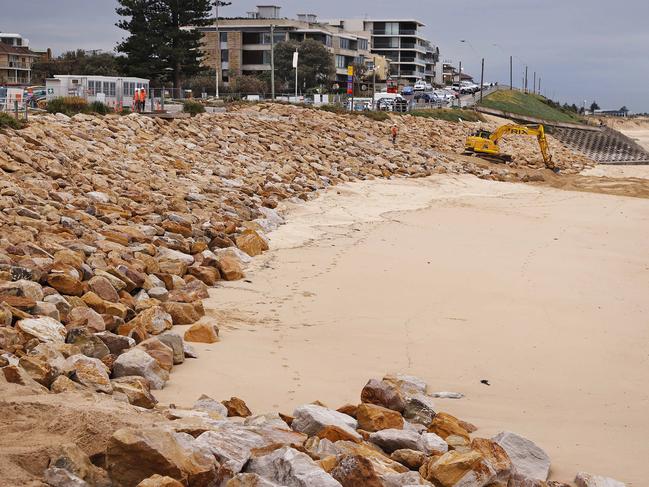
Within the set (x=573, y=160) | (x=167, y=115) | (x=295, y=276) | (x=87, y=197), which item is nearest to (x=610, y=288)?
(x=295, y=276)

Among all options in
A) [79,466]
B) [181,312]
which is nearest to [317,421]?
[79,466]

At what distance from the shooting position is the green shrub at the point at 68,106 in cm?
2780

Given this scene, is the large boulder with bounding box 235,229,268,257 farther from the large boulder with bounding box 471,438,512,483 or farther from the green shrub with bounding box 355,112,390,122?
the green shrub with bounding box 355,112,390,122

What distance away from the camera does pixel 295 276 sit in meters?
15.3

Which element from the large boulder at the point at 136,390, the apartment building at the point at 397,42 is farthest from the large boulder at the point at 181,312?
the apartment building at the point at 397,42

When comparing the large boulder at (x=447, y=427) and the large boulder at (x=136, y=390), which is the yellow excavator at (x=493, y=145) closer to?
the large boulder at (x=447, y=427)

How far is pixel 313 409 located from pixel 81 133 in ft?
56.1

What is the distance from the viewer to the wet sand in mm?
8945

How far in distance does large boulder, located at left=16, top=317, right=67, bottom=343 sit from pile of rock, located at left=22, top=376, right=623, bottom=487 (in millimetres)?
2086

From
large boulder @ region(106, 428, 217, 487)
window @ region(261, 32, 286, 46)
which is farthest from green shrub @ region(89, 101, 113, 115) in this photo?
window @ region(261, 32, 286, 46)

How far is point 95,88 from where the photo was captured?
3850 cm

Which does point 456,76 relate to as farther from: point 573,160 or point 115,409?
point 115,409

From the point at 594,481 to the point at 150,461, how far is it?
330 centimetres

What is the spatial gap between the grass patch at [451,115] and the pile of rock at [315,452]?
42888mm
